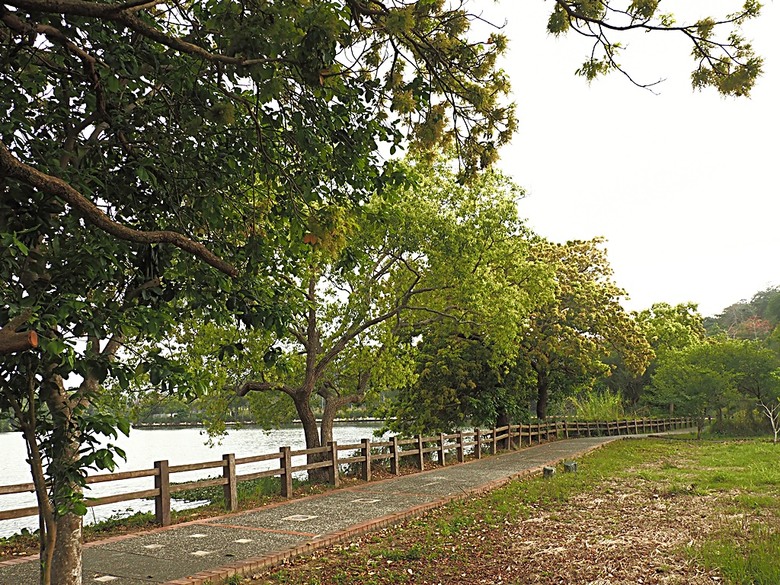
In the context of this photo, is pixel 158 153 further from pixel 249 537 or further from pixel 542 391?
pixel 542 391

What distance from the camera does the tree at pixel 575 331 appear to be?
2733 cm

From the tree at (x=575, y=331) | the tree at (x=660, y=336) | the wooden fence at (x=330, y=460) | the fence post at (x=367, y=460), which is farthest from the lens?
the tree at (x=660, y=336)

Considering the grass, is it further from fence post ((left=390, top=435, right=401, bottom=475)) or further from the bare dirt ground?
fence post ((left=390, top=435, right=401, bottom=475))

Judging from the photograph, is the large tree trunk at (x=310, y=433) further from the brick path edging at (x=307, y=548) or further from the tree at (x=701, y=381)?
the tree at (x=701, y=381)

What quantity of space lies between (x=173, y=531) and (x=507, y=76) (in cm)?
743

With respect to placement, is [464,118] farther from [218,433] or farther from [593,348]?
[593,348]

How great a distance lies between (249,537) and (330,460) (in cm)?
575

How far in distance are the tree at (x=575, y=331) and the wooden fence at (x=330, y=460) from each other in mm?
2699

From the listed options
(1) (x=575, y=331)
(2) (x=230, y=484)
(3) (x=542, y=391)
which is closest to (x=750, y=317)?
(3) (x=542, y=391)

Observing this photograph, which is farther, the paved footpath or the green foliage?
the green foliage

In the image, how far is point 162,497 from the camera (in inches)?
400

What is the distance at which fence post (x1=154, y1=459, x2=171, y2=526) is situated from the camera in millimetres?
10094

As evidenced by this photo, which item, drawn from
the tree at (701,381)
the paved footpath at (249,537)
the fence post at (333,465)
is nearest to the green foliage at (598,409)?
the tree at (701,381)

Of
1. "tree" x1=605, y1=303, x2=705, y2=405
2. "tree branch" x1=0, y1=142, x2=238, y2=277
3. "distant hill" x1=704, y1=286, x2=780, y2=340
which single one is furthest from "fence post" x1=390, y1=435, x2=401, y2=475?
"distant hill" x1=704, y1=286, x2=780, y2=340
